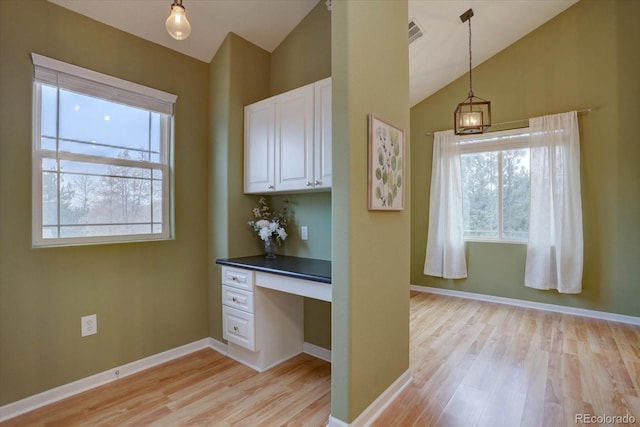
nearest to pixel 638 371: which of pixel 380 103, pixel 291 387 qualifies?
pixel 291 387

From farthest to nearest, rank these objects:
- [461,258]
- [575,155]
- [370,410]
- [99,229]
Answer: [461,258]
[575,155]
[99,229]
[370,410]

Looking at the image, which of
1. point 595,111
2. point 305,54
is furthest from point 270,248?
point 595,111

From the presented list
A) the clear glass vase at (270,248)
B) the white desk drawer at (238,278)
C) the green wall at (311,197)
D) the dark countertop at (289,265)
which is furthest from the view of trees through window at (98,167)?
the green wall at (311,197)

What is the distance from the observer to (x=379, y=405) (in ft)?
6.27

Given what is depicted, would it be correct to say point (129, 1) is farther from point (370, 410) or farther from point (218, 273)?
point (370, 410)

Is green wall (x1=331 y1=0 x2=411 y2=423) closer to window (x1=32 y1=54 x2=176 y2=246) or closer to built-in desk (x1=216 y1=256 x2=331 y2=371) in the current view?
built-in desk (x1=216 y1=256 x2=331 y2=371)

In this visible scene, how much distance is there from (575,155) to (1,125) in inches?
207

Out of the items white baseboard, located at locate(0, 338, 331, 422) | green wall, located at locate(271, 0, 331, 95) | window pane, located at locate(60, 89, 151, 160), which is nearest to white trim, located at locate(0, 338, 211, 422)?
white baseboard, located at locate(0, 338, 331, 422)

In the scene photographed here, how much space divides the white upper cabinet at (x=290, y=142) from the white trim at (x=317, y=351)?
1393 millimetres

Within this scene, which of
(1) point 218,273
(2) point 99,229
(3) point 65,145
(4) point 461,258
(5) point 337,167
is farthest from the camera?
(4) point 461,258

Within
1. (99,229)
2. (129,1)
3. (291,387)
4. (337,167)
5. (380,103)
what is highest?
(129,1)

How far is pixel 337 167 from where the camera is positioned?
5.59ft

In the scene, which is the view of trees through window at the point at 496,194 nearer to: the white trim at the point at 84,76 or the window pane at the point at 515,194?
the window pane at the point at 515,194

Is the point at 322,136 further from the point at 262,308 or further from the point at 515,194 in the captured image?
the point at 515,194
